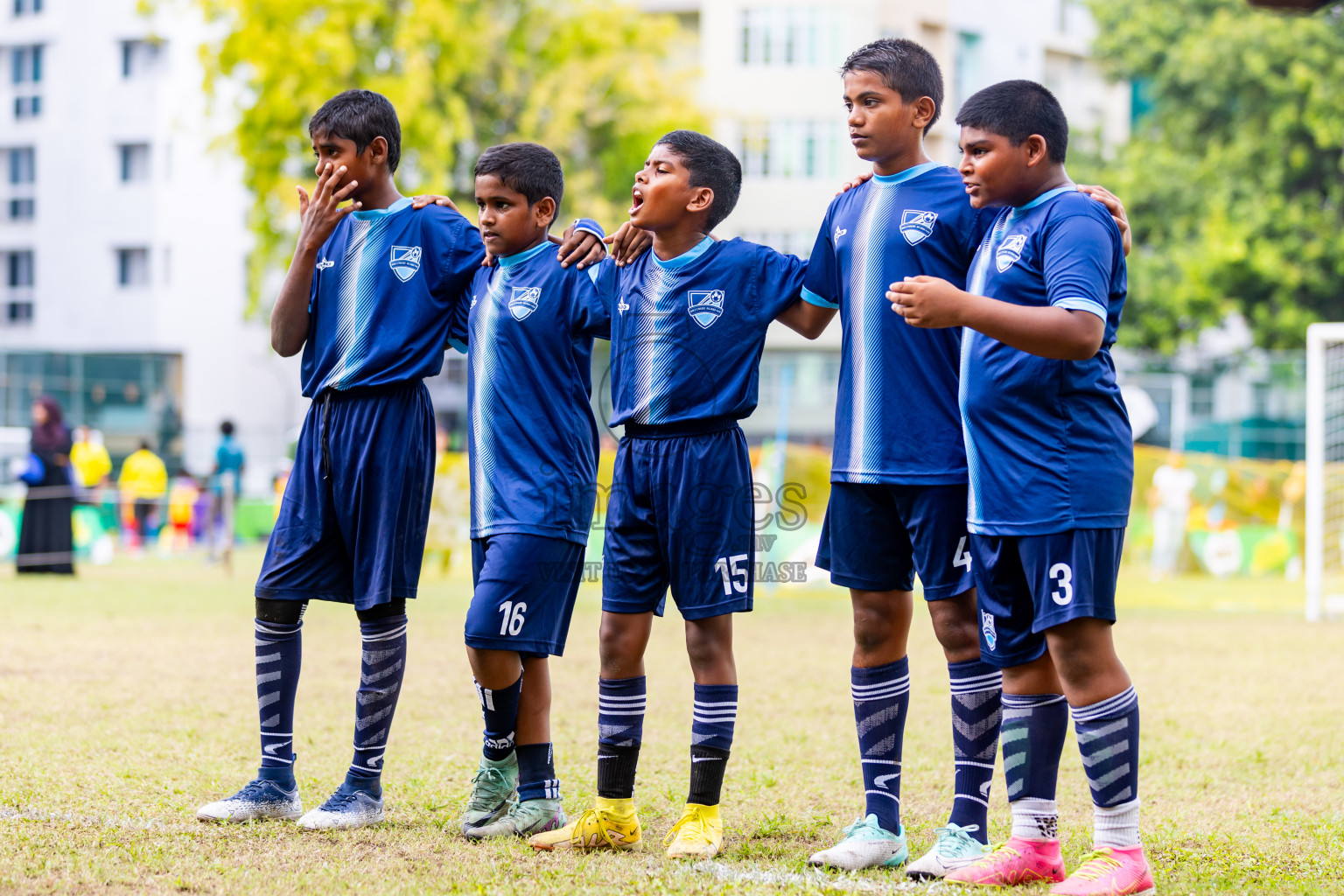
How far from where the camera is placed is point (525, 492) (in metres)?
4.45

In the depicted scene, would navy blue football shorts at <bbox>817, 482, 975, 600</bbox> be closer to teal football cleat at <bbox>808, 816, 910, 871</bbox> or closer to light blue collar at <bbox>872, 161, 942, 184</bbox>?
teal football cleat at <bbox>808, 816, 910, 871</bbox>

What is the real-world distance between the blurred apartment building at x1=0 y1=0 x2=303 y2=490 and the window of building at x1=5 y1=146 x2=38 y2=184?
51 millimetres

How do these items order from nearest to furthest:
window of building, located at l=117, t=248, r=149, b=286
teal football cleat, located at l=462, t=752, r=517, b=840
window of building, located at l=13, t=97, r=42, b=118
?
teal football cleat, located at l=462, t=752, r=517, b=840 < window of building, located at l=117, t=248, r=149, b=286 < window of building, located at l=13, t=97, r=42, b=118

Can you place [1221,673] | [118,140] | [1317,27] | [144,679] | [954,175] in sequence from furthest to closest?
[118,140]
[1317,27]
[1221,673]
[144,679]
[954,175]

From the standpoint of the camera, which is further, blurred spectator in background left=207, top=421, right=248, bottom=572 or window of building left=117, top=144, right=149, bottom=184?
window of building left=117, top=144, right=149, bottom=184

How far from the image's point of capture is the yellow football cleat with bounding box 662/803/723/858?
163 inches

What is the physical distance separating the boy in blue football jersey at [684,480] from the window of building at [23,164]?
41844 mm

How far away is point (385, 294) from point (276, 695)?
139cm

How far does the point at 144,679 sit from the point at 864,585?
219 inches

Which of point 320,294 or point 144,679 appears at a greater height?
point 320,294

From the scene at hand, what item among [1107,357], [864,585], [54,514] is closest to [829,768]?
[864,585]

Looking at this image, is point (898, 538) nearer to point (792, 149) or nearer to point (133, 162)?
point (792, 149)

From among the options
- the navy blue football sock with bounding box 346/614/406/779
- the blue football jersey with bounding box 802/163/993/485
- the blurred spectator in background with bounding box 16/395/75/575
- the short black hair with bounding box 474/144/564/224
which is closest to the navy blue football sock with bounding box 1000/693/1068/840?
the blue football jersey with bounding box 802/163/993/485

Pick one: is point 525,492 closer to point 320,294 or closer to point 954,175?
point 320,294
